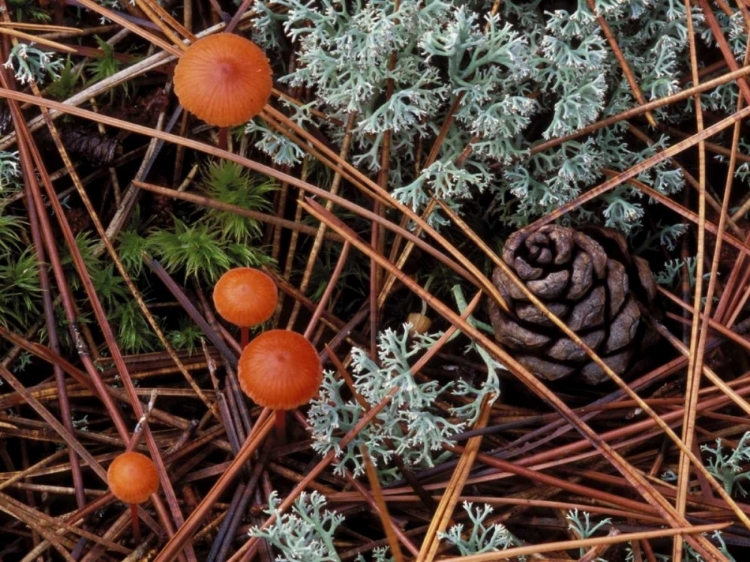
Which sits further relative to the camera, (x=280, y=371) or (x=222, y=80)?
(x=222, y=80)


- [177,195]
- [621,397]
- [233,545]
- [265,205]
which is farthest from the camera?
[265,205]

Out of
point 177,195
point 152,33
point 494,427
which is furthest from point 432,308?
point 152,33

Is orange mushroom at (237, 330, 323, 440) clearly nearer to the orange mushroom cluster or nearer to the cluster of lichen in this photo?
the orange mushroom cluster

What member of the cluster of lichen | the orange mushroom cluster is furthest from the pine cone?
the orange mushroom cluster

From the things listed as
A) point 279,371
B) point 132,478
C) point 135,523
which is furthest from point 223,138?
point 135,523

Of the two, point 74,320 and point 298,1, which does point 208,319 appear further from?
point 298,1

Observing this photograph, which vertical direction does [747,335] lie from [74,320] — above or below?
below

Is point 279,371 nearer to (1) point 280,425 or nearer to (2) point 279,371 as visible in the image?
(2) point 279,371
